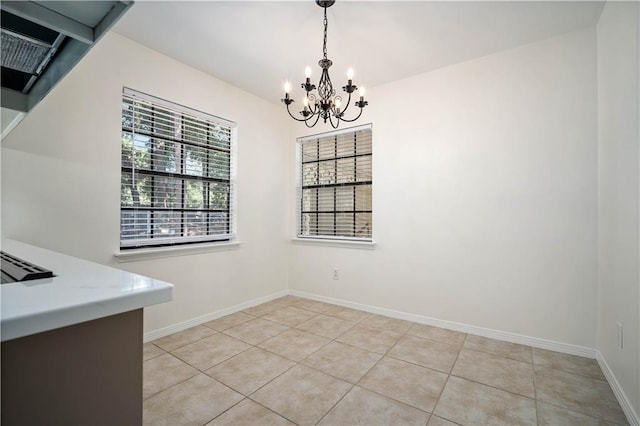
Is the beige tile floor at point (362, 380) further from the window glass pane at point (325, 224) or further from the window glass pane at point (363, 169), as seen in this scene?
the window glass pane at point (363, 169)

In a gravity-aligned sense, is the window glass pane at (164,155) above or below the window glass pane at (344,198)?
above

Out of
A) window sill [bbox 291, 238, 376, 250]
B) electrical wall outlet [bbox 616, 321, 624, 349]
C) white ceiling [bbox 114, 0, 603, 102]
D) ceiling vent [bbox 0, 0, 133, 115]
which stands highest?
white ceiling [bbox 114, 0, 603, 102]

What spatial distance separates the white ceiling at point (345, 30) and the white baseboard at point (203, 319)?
2541 mm

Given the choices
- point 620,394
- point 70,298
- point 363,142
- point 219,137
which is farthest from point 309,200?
point 70,298

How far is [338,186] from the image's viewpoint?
3.81m

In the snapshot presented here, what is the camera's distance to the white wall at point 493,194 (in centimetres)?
242

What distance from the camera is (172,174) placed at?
290 cm

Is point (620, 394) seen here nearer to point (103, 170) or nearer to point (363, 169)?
point (363, 169)

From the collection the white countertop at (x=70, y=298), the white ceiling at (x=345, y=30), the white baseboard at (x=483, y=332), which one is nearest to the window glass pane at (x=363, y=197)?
the white baseboard at (x=483, y=332)

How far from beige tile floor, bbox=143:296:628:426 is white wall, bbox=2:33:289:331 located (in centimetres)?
58

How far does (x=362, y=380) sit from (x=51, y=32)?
2278mm

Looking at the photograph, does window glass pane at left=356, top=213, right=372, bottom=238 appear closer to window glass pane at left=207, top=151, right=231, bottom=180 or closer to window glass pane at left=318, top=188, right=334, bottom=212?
window glass pane at left=318, top=188, right=334, bottom=212

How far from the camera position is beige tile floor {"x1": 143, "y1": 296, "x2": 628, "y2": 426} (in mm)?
1687

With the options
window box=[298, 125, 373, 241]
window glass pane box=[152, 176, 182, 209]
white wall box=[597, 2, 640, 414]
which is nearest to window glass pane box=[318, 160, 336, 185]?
window box=[298, 125, 373, 241]
